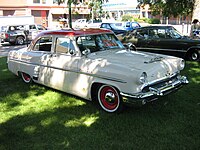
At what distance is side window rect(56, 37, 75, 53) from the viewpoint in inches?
221

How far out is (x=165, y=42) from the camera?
10375 mm

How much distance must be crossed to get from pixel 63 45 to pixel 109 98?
5.38 ft

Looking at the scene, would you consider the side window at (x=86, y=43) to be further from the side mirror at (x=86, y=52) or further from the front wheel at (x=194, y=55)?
the front wheel at (x=194, y=55)

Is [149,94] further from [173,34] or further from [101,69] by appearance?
[173,34]

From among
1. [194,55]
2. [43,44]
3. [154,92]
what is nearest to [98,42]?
[43,44]

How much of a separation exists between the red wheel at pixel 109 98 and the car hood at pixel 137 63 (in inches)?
15.6

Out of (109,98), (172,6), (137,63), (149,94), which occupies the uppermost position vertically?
(172,6)

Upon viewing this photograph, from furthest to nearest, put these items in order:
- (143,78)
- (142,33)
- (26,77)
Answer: (142,33)
(26,77)
(143,78)

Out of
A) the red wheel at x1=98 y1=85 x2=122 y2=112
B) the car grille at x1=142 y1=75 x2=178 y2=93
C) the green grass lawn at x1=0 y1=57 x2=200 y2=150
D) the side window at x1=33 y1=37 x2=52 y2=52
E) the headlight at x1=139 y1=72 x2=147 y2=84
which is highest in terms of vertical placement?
the side window at x1=33 y1=37 x2=52 y2=52

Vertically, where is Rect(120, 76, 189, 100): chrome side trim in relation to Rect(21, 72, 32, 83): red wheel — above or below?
above

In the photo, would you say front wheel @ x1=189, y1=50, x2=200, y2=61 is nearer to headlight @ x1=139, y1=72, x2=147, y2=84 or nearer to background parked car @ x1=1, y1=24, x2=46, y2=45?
headlight @ x1=139, y1=72, x2=147, y2=84

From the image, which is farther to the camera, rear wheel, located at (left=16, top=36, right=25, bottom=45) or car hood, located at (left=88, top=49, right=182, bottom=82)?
rear wheel, located at (left=16, top=36, right=25, bottom=45)

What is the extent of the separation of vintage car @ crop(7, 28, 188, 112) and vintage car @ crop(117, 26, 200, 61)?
4.58 metres

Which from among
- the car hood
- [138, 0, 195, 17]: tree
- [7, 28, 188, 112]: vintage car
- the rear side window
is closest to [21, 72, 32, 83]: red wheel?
[7, 28, 188, 112]: vintage car
